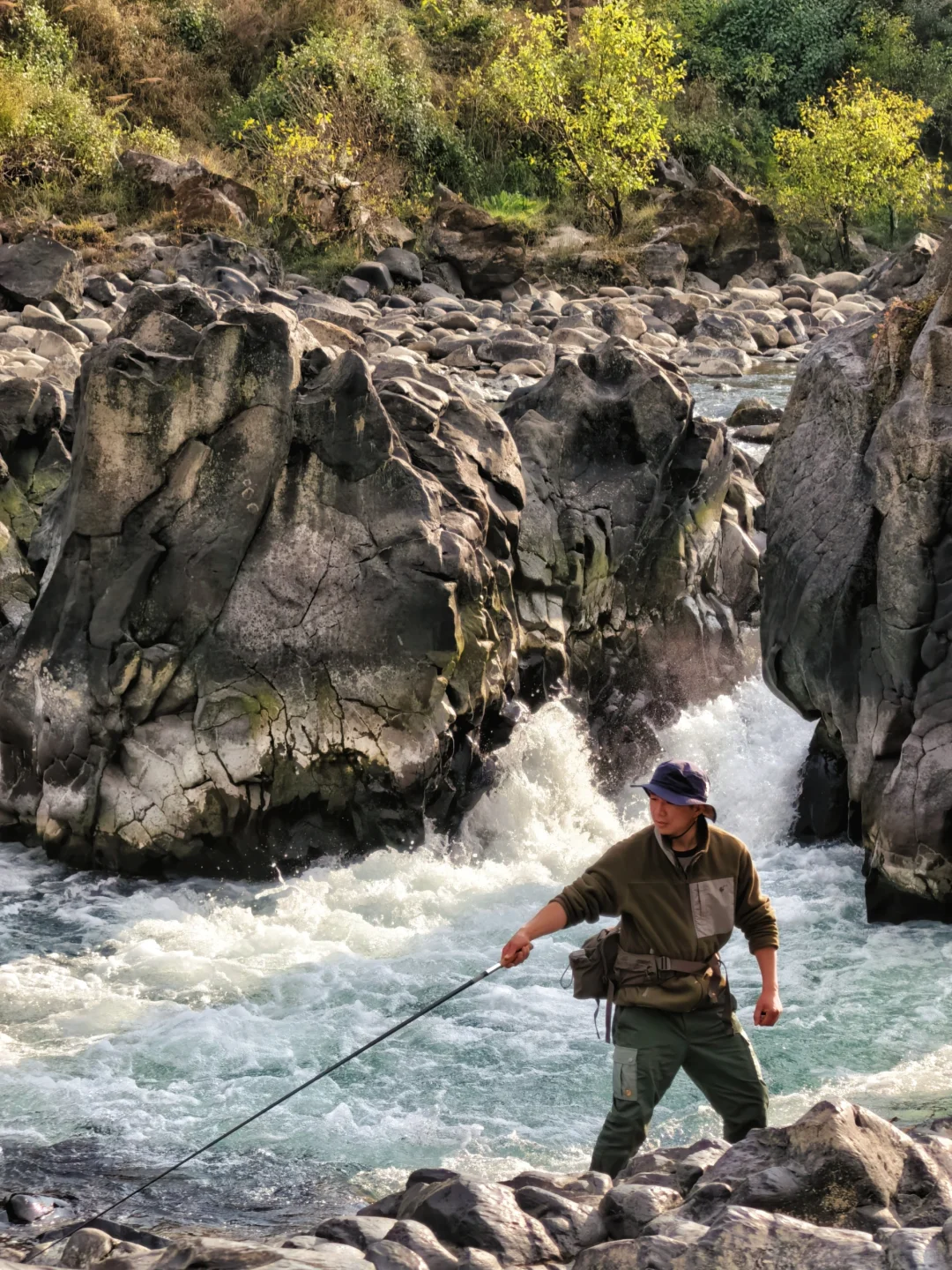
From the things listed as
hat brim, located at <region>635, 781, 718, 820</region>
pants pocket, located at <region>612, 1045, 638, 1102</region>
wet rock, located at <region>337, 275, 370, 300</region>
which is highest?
wet rock, located at <region>337, 275, 370, 300</region>

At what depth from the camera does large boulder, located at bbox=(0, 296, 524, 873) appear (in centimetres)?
998

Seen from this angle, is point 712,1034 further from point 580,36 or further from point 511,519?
point 580,36

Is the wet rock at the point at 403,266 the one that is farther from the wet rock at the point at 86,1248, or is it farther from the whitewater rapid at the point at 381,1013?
the wet rock at the point at 86,1248

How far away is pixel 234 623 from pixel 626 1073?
17.9 feet

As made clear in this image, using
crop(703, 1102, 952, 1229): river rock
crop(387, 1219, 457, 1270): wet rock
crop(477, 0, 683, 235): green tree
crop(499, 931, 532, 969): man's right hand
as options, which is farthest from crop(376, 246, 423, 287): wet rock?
crop(703, 1102, 952, 1229): river rock

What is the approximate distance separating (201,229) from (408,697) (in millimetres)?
20520

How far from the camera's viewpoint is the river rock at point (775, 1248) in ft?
13.1

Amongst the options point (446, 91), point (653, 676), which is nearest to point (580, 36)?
point (446, 91)

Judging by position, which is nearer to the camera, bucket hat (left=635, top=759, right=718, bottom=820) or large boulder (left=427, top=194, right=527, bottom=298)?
bucket hat (left=635, top=759, right=718, bottom=820)

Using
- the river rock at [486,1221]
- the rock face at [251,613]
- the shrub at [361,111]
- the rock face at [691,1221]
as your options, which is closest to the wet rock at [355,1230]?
the rock face at [691,1221]

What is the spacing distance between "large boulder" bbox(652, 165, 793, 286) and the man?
92.3 feet

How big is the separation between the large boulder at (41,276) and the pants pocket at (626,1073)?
19.1 m

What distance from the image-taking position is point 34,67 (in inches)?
1192

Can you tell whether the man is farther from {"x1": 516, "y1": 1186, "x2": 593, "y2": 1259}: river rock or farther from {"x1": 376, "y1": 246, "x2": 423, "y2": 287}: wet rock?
{"x1": 376, "y1": 246, "x2": 423, "y2": 287}: wet rock
